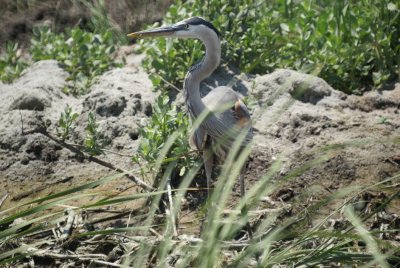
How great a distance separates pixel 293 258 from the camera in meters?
2.92

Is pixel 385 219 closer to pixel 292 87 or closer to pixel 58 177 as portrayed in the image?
pixel 292 87

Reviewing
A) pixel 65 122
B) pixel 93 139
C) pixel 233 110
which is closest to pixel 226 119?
pixel 233 110

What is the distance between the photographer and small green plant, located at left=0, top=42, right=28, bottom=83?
18.6 ft

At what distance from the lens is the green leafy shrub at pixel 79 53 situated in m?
5.51

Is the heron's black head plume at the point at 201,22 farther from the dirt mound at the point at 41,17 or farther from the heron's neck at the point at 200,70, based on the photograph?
the dirt mound at the point at 41,17

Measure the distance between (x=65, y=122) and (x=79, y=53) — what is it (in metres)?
1.05

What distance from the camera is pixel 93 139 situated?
4.63m

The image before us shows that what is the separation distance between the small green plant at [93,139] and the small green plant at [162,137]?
0.99 ft

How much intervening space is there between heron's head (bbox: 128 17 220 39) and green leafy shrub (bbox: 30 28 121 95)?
4.53 ft

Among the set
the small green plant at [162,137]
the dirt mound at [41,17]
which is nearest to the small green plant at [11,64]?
the dirt mound at [41,17]

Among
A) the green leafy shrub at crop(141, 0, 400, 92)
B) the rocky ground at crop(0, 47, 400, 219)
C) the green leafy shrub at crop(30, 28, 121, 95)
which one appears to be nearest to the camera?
the rocky ground at crop(0, 47, 400, 219)

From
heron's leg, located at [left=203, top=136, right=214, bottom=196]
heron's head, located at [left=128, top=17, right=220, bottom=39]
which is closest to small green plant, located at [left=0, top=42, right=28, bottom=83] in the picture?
heron's head, located at [left=128, top=17, right=220, bottom=39]

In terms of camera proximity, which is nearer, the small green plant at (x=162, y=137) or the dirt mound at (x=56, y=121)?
the small green plant at (x=162, y=137)

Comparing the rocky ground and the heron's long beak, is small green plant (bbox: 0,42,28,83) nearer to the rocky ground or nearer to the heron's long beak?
the rocky ground
